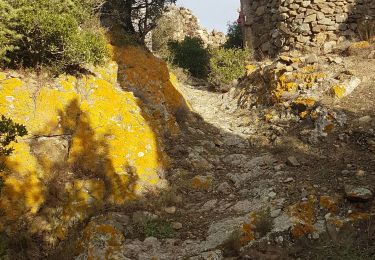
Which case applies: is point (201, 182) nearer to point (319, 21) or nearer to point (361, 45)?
point (361, 45)

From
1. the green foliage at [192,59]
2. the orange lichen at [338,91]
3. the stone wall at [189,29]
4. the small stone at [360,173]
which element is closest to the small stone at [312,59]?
the orange lichen at [338,91]

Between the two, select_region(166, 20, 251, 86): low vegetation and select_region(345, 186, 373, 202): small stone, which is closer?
select_region(345, 186, 373, 202): small stone

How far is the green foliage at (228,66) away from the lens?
40.6ft

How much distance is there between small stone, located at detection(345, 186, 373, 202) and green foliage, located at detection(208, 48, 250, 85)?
7507 millimetres

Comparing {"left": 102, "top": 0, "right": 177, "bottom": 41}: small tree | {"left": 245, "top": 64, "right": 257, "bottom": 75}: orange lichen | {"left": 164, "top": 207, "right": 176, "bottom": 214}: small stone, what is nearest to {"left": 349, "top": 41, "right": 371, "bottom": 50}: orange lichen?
{"left": 245, "top": 64, "right": 257, "bottom": 75}: orange lichen

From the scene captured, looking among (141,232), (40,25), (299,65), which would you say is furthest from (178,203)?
(299,65)

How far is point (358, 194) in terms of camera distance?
496cm

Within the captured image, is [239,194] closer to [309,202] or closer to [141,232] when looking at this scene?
[309,202]

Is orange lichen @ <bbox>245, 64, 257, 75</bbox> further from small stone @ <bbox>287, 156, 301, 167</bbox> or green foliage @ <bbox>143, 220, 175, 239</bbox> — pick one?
green foliage @ <bbox>143, 220, 175, 239</bbox>

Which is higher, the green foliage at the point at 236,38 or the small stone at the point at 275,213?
the green foliage at the point at 236,38

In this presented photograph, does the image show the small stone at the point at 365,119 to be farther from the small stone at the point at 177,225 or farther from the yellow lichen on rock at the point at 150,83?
the small stone at the point at 177,225

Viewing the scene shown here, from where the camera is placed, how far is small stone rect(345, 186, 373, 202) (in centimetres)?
491

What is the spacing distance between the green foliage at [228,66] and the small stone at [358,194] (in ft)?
24.6

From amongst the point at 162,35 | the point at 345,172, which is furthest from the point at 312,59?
the point at 162,35
